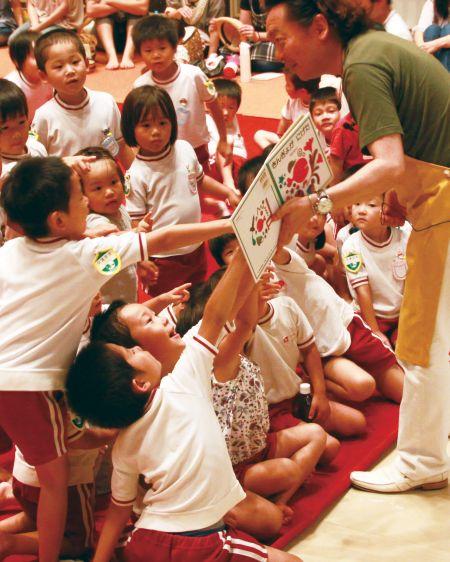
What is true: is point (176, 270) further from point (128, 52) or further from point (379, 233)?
point (128, 52)

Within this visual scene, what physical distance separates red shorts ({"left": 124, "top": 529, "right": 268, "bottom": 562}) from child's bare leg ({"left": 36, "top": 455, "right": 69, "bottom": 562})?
0.77 feet

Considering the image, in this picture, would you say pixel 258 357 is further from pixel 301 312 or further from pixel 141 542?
pixel 141 542

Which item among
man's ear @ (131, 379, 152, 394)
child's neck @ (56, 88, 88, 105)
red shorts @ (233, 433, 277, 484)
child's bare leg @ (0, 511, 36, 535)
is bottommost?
child's bare leg @ (0, 511, 36, 535)

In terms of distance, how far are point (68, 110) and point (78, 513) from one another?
1.93m

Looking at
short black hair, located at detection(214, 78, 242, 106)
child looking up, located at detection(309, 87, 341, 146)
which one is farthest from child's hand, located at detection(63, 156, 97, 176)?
short black hair, located at detection(214, 78, 242, 106)

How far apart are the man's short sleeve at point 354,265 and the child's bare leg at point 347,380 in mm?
398

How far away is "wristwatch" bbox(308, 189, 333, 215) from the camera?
6.43ft

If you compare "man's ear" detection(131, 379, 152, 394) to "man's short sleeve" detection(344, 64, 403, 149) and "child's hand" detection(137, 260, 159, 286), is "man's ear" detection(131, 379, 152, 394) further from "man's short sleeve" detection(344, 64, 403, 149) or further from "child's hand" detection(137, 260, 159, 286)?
"child's hand" detection(137, 260, 159, 286)

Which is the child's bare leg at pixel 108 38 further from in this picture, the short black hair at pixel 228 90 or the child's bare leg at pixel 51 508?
the child's bare leg at pixel 51 508

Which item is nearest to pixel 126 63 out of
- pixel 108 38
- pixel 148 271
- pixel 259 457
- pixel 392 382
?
pixel 108 38

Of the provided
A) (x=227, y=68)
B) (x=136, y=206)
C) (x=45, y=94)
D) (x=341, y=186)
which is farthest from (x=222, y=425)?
(x=227, y=68)

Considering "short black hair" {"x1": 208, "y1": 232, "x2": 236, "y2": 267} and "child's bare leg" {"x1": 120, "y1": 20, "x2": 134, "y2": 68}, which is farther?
"child's bare leg" {"x1": 120, "y1": 20, "x2": 134, "y2": 68}

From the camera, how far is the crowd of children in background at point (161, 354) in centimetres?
188

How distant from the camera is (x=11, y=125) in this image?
299 centimetres
